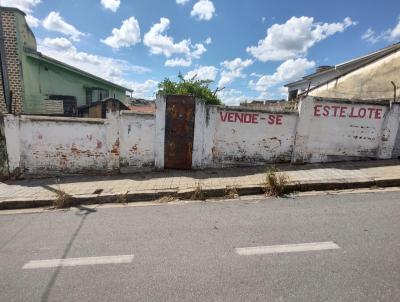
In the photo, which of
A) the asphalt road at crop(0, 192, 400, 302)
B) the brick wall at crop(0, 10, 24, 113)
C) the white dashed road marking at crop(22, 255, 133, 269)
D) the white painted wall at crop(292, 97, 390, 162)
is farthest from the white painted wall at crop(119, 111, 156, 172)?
the brick wall at crop(0, 10, 24, 113)

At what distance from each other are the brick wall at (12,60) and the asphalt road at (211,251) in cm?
708

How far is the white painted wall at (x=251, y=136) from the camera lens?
279 inches

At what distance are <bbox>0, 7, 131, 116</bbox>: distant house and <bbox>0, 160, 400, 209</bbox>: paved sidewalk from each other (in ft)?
9.78

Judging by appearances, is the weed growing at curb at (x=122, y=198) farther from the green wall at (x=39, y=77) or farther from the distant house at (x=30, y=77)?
the green wall at (x=39, y=77)

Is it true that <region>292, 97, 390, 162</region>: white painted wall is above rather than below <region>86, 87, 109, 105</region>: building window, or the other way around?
below

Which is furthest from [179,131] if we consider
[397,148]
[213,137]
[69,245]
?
[397,148]

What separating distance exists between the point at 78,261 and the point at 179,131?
4.45 m

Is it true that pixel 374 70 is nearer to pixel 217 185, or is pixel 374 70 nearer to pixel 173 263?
pixel 217 185

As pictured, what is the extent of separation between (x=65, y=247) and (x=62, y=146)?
425 centimetres

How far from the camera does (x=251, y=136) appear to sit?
7180 mm

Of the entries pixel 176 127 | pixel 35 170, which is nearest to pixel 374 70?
pixel 176 127

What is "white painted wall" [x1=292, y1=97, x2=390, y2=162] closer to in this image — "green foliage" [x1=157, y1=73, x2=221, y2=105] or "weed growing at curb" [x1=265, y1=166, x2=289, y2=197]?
"weed growing at curb" [x1=265, y1=166, x2=289, y2=197]

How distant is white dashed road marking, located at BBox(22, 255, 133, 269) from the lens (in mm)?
3188

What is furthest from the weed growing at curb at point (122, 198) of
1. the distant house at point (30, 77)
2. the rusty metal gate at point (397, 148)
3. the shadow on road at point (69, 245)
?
the rusty metal gate at point (397, 148)
